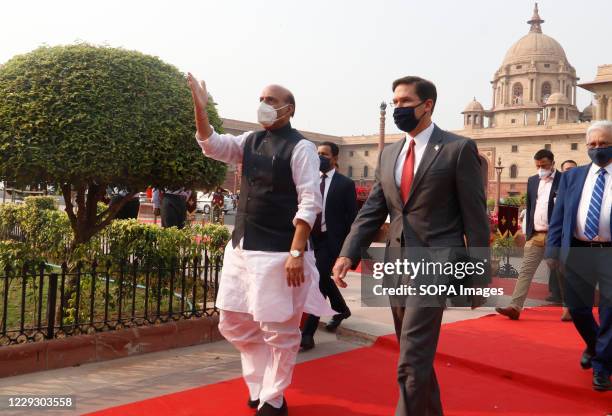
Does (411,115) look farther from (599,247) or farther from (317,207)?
(599,247)

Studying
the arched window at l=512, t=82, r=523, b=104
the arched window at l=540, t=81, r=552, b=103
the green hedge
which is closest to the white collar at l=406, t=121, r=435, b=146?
the green hedge

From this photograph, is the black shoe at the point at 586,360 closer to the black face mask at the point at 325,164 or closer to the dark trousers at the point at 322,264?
the dark trousers at the point at 322,264

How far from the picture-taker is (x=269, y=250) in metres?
3.27

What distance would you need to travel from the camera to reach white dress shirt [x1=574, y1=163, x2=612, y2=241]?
3.92m

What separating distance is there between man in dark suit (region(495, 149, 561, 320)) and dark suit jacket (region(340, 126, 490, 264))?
3.54m

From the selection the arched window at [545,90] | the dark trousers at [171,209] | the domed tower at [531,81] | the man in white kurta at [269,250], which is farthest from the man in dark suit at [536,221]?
the arched window at [545,90]

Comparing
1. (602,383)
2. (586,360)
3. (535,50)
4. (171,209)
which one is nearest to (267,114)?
(602,383)

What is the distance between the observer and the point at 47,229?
28.2ft

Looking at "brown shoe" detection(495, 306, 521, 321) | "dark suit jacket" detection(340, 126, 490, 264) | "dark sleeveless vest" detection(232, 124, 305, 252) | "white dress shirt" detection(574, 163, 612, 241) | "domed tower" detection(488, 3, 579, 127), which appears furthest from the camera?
"domed tower" detection(488, 3, 579, 127)

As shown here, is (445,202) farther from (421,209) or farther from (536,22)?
(536,22)

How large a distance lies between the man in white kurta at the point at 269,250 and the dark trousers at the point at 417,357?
70 centimetres

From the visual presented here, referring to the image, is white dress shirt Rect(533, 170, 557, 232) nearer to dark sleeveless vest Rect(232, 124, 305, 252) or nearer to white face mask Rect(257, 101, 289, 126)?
dark sleeveless vest Rect(232, 124, 305, 252)

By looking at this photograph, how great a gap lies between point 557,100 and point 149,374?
79380mm

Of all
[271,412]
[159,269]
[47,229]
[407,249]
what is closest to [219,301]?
[271,412]
